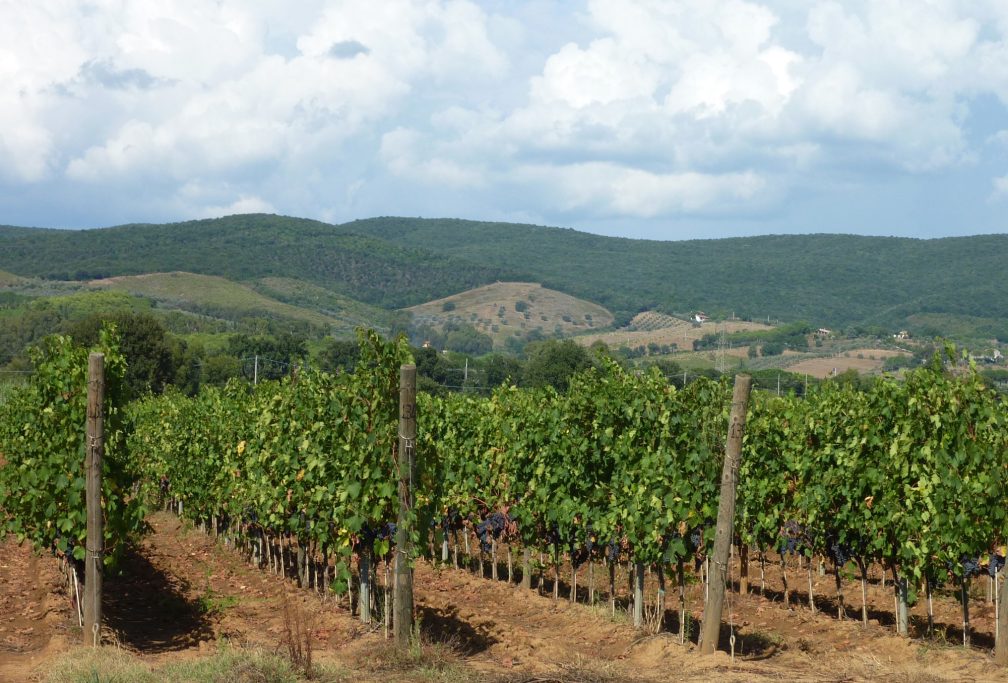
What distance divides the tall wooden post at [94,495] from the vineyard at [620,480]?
0.29 meters

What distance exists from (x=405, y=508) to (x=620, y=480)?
11.3 ft

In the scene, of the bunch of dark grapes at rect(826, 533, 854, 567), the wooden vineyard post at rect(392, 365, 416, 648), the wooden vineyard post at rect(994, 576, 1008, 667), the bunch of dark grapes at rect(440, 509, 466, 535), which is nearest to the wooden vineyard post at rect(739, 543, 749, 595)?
the bunch of dark grapes at rect(826, 533, 854, 567)

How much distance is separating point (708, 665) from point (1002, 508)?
347cm

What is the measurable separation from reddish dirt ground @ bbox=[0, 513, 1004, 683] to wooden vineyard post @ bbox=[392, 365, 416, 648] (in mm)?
429

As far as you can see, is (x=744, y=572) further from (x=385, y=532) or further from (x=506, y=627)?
(x=385, y=532)

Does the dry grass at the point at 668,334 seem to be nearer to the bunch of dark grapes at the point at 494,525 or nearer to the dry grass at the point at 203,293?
the dry grass at the point at 203,293

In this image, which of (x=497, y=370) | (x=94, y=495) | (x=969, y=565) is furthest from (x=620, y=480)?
(x=497, y=370)

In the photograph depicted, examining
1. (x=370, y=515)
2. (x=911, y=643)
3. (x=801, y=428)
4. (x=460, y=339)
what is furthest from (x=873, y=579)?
(x=460, y=339)

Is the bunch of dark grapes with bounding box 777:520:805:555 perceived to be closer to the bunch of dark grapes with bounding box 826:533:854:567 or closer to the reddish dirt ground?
the bunch of dark grapes with bounding box 826:533:854:567

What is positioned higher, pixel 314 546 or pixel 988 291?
pixel 988 291

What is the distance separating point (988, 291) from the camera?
19350 centimetres

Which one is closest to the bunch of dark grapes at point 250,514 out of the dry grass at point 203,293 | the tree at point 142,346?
the tree at point 142,346

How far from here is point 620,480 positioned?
12859mm

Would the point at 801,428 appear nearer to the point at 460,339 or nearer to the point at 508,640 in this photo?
the point at 508,640
